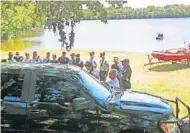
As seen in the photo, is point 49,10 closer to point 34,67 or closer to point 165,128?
point 34,67

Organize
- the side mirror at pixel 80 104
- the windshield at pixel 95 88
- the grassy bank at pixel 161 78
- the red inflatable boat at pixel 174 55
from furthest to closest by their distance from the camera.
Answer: the red inflatable boat at pixel 174 55 → the grassy bank at pixel 161 78 → the windshield at pixel 95 88 → the side mirror at pixel 80 104

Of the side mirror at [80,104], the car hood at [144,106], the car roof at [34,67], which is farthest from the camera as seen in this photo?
the car roof at [34,67]

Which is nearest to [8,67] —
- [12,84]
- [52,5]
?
[12,84]

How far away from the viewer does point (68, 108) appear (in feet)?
14.8

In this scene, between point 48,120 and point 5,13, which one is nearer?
point 48,120

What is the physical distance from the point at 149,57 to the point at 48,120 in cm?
1333

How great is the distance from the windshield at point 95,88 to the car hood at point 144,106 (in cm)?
19

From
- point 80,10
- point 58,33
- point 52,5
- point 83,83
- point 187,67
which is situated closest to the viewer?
point 83,83

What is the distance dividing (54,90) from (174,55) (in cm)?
1264

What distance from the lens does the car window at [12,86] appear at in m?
4.56

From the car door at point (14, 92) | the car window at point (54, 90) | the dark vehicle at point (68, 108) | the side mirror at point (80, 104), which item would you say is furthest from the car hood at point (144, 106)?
the car door at point (14, 92)

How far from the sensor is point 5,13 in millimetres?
9898

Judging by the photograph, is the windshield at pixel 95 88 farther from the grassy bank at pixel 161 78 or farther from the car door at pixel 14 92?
the grassy bank at pixel 161 78

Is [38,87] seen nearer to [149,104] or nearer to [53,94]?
[53,94]
